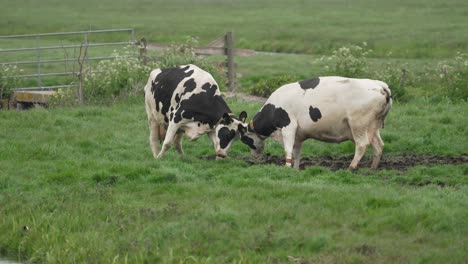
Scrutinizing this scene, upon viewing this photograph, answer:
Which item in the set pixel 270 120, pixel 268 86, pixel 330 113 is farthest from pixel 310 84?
pixel 268 86

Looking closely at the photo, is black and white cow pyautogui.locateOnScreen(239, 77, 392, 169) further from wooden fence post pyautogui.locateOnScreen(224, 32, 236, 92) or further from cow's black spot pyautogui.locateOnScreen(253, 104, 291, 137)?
wooden fence post pyautogui.locateOnScreen(224, 32, 236, 92)

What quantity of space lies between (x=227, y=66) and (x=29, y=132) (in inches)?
367

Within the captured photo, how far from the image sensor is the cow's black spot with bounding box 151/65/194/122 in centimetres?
1727

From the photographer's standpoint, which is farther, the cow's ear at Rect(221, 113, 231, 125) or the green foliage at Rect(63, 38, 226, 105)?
the green foliage at Rect(63, 38, 226, 105)

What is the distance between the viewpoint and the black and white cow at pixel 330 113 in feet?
52.3

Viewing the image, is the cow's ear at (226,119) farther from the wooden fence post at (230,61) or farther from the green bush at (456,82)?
the wooden fence post at (230,61)

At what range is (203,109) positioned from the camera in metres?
17.0

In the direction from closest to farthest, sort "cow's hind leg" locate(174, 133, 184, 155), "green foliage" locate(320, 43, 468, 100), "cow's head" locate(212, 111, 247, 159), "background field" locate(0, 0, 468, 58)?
"cow's head" locate(212, 111, 247, 159) → "cow's hind leg" locate(174, 133, 184, 155) → "green foliage" locate(320, 43, 468, 100) → "background field" locate(0, 0, 468, 58)

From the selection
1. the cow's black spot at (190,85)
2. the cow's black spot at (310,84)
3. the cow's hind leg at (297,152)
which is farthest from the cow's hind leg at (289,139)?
the cow's black spot at (190,85)

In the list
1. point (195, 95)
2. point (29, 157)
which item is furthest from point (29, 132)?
point (195, 95)

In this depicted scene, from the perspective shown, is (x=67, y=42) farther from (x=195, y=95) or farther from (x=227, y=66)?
(x=195, y=95)

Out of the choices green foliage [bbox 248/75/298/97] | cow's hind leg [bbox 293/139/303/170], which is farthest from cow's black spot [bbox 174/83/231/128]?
green foliage [bbox 248/75/298/97]

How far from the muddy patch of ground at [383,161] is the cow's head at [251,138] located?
23 centimetres

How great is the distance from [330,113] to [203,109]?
2277 mm
